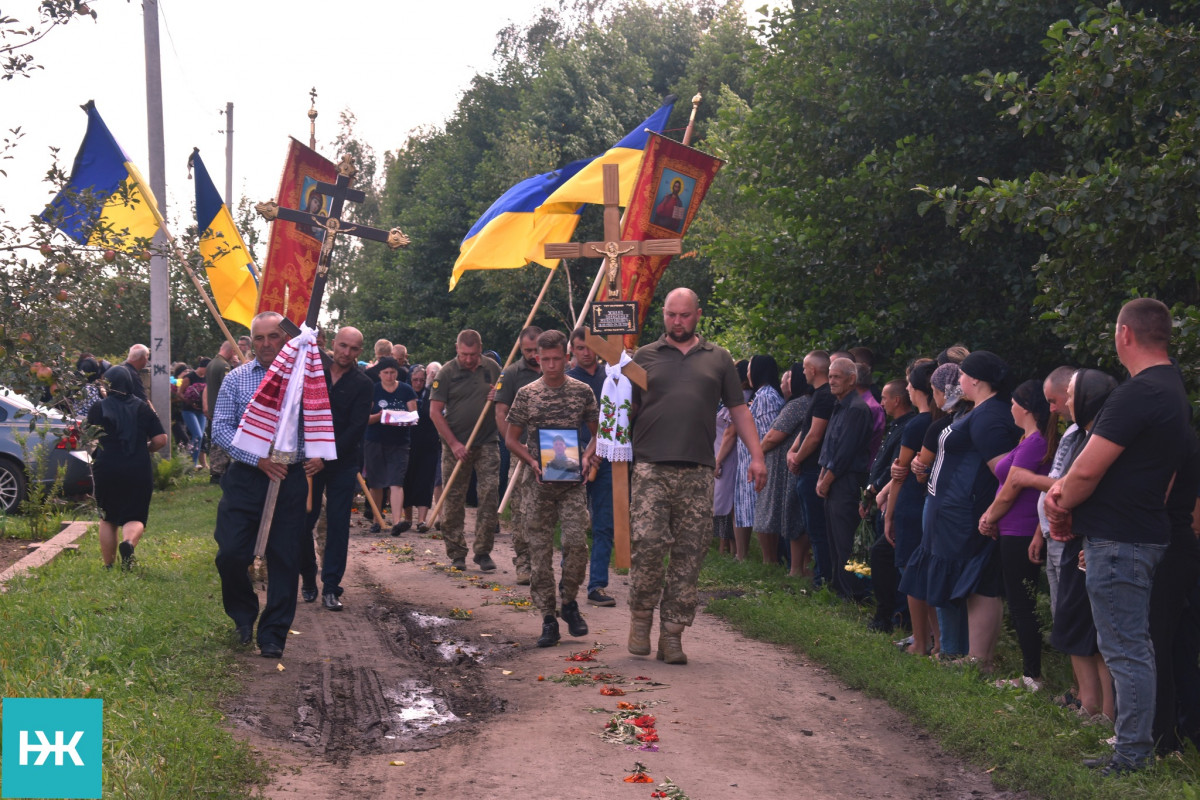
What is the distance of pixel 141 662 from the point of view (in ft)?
22.1

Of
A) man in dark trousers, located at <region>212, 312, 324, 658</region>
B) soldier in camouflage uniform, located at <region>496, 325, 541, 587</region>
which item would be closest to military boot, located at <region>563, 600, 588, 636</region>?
soldier in camouflage uniform, located at <region>496, 325, 541, 587</region>

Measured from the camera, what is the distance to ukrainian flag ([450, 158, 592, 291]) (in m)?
14.8

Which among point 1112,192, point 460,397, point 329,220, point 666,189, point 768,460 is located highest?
point 666,189

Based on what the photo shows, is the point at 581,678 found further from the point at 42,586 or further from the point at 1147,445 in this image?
the point at 42,586

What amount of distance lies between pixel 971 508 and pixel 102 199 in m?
5.63

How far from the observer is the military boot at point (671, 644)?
7.82 metres

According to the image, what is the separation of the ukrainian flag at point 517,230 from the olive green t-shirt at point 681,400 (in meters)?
6.91

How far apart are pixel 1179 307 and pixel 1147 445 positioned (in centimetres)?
251

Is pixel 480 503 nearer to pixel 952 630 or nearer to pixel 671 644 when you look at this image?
pixel 671 644

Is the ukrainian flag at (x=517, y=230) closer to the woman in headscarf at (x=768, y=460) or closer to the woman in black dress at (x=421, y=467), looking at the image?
the woman in black dress at (x=421, y=467)

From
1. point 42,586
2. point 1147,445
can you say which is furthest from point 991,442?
point 42,586

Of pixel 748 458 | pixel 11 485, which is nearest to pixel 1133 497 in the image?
pixel 748 458

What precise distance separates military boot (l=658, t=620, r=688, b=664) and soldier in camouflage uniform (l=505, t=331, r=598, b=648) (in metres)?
0.98

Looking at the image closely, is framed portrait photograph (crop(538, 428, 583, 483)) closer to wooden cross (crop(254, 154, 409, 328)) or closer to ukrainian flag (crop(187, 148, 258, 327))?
wooden cross (crop(254, 154, 409, 328))
